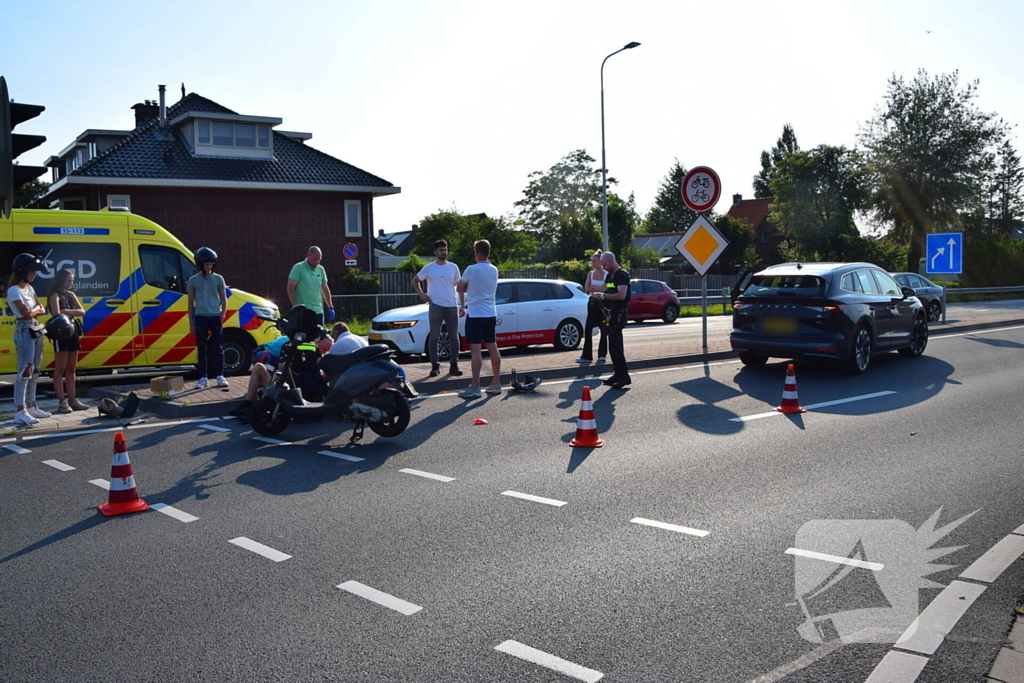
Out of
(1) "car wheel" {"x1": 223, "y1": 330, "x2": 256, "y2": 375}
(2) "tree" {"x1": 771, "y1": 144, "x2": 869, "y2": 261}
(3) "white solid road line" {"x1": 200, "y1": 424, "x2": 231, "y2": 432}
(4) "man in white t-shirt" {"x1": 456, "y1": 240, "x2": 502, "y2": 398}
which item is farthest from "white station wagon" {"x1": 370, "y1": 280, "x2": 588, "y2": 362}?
(2) "tree" {"x1": 771, "y1": 144, "x2": 869, "y2": 261}

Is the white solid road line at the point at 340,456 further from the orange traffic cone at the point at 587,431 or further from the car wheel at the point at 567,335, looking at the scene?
the car wheel at the point at 567,335

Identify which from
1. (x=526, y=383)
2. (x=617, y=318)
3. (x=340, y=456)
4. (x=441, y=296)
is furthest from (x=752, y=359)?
(x=340, y=456)

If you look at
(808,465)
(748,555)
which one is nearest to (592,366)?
(808,465)

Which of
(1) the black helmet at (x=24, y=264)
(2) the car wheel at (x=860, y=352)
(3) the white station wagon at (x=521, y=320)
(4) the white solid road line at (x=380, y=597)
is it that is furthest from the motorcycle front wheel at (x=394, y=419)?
(2) the car wheel at (x=860, y=352)

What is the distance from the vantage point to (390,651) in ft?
11.7

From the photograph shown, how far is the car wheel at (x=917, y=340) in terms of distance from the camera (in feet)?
47.2

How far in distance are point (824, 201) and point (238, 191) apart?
43990 mm

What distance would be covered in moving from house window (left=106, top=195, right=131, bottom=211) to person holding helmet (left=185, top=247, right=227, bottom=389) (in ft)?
72.7

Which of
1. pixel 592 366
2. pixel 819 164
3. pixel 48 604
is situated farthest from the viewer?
pixel 819 164

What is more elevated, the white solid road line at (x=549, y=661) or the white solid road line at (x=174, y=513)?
the white solid road line at (x=174, y=513)

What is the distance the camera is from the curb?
9.71 m

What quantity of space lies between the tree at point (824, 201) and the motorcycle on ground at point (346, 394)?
56927mm

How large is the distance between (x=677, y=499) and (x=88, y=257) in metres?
9.72

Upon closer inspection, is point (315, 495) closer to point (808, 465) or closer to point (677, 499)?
point (677, 499)
